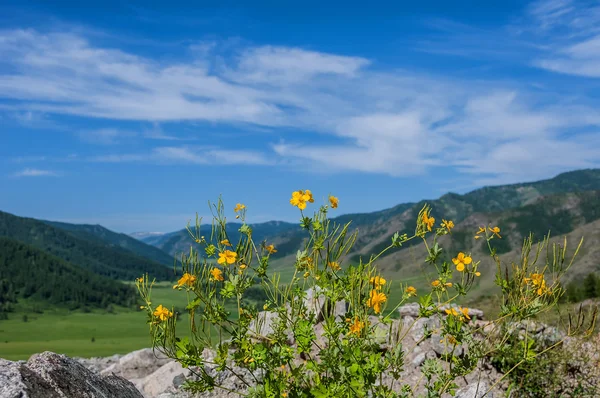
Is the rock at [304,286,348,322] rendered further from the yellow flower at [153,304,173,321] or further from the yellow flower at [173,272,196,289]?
the yellow flower at [153,304,173,321]

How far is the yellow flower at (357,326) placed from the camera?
6.16m

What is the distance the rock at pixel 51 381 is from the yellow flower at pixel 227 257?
1985mm

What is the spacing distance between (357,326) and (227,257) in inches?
69.0

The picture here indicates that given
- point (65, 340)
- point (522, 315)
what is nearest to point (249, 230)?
point (522, 315)

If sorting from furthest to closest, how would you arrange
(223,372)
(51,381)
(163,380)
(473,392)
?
(163,380), (223,372), (473,392), (51,381)

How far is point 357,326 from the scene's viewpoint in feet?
20.4

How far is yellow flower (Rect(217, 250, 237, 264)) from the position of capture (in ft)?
20.0

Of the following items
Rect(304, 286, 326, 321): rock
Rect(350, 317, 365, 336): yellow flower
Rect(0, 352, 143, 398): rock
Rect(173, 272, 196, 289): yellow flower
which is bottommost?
Rect(0, 352, 143, 398): rock

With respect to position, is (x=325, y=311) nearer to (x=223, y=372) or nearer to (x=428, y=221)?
(x=428, y=221)

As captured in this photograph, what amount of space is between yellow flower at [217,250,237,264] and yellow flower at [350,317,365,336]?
1623 mm

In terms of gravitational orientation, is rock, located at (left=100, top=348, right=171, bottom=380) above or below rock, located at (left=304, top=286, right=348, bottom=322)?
below

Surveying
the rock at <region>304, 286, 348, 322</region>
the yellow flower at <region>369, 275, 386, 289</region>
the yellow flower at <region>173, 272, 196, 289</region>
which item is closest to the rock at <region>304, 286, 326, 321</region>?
the rock at <region>304, 286, 348, 322</region>

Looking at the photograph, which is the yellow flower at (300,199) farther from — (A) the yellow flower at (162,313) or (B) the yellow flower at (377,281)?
(A) the yellow flower at (162,313)

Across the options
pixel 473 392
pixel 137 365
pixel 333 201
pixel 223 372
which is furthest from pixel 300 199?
pixel 137 365
